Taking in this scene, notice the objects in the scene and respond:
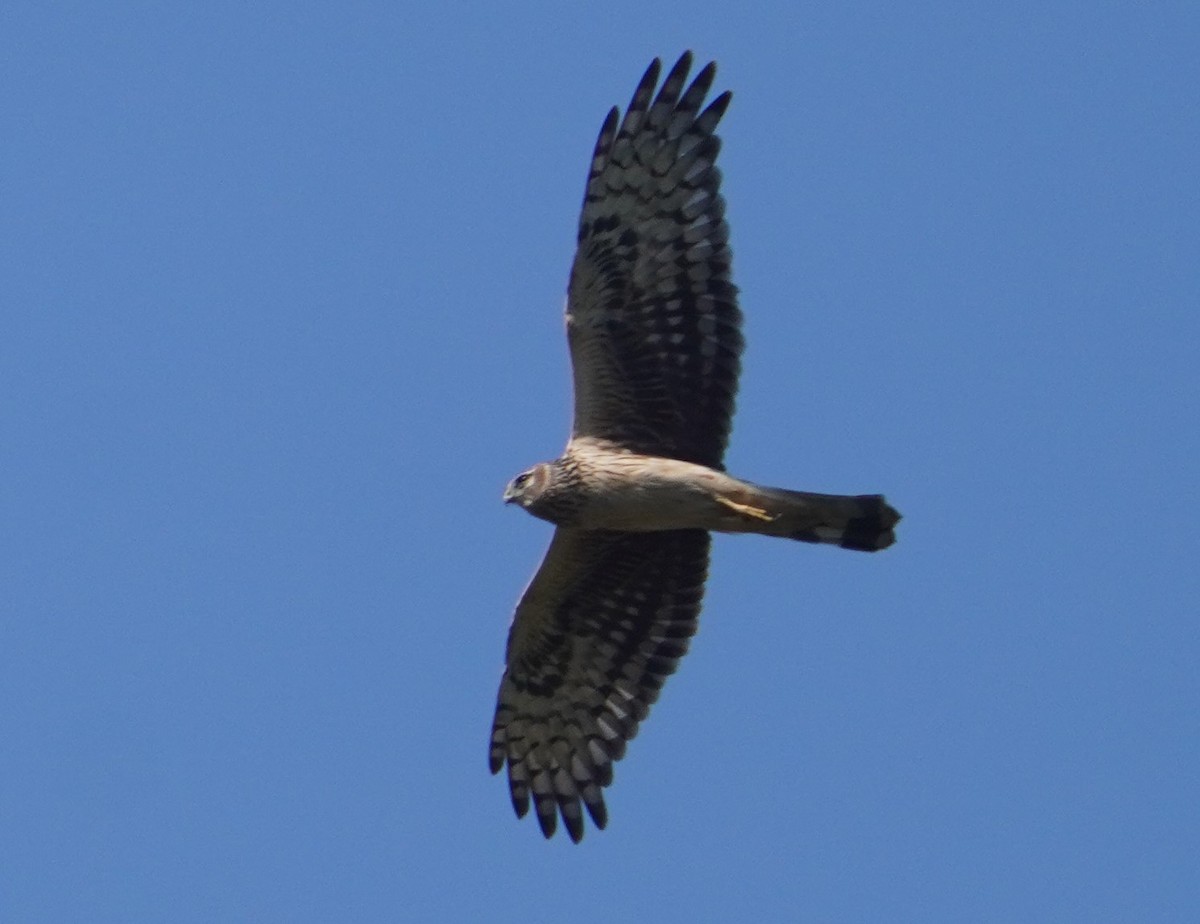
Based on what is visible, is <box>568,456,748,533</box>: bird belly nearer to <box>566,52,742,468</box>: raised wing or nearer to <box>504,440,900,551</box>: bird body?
<box>504,440,900,551</box>: bird body

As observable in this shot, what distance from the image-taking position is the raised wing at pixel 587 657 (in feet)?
41.2

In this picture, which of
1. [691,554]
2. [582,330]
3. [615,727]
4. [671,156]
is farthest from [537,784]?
[671,156]

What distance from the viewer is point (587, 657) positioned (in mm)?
12852

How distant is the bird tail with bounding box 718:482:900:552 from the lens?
11891mm

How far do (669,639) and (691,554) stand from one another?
49 centimetres

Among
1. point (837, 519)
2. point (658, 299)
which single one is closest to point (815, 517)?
point (837, 519)

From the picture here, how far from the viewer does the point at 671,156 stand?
1218 centimetres

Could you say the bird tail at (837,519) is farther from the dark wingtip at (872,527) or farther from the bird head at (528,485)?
the bird head at (528,485)

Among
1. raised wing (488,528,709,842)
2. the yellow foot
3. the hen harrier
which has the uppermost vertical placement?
the hen harrier

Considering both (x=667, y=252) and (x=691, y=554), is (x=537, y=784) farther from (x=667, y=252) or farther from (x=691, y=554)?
(x=667, y=252)

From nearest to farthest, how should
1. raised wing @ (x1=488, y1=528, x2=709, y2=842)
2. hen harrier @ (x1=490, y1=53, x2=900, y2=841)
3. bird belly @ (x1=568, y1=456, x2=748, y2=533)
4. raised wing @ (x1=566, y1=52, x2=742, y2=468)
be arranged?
bird belly @ (x1=568, y1=456, x2=748, y2=533) → hen harrier @ (x1=490, y1=53, x2=900, y2=841) → raised wing @ (x1=566, y1=52, x2=742, y2=468) → raised wing @ (x1=488, y1=528, x2=709, y2=842)

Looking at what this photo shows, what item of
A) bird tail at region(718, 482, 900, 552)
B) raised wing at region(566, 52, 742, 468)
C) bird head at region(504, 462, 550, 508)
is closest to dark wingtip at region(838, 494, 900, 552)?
bird tail at region(718, 482, 900, 552)

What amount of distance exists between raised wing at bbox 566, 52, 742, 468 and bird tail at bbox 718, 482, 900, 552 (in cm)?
34

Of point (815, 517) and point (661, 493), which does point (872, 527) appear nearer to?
point (815, 517)
